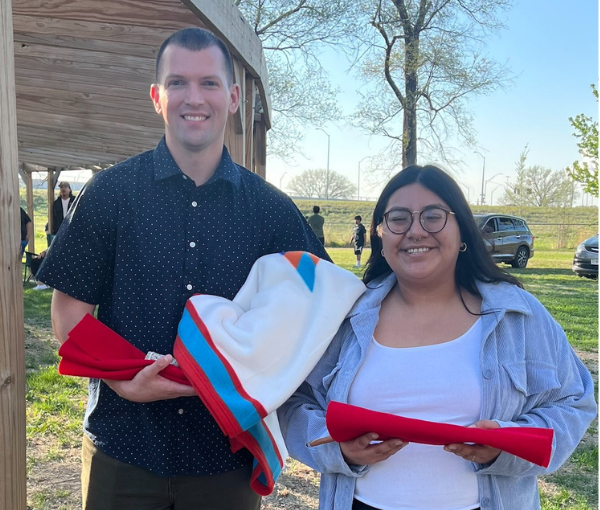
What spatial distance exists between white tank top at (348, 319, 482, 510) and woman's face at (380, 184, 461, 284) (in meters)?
0.25

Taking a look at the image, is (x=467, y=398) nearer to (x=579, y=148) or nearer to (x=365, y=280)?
(x=365, y=280)

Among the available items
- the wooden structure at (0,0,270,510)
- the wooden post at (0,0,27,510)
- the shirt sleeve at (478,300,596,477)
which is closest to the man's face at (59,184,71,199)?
the wooden structure at (0,0,270,510)

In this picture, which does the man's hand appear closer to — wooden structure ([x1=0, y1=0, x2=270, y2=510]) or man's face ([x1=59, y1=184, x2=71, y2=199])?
wooden structure ([x1=0, y1=0, x2=270, y2=510])

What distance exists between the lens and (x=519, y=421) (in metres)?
1.64

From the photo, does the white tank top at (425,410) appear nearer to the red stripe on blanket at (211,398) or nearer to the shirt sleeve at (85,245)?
the red stripe on blanket at (211,398)

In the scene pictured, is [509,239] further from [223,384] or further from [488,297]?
[223,384]

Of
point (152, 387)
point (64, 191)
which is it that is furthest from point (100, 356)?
point (64, 191)

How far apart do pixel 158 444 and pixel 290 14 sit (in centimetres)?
1663

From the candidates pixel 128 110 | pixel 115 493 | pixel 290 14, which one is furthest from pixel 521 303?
pixel 290 14

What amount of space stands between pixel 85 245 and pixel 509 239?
→ 16807 millimetres

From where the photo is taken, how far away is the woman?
163cm

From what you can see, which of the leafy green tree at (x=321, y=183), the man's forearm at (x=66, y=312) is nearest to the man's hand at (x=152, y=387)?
the man's forearm at (x=66, y=312)

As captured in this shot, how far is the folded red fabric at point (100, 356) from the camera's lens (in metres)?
1.62

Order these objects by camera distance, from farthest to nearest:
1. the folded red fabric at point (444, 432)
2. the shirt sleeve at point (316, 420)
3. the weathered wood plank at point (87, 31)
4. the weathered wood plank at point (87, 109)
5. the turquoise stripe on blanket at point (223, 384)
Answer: the weathered wood plank at point (87, 109) → the weathered wood plank at point (87, 31) → the shirt sleeve at point (316, 420) → the turquoise stripe on blanket at point (223, 384) → the folded red fabric at point (444, 432)
